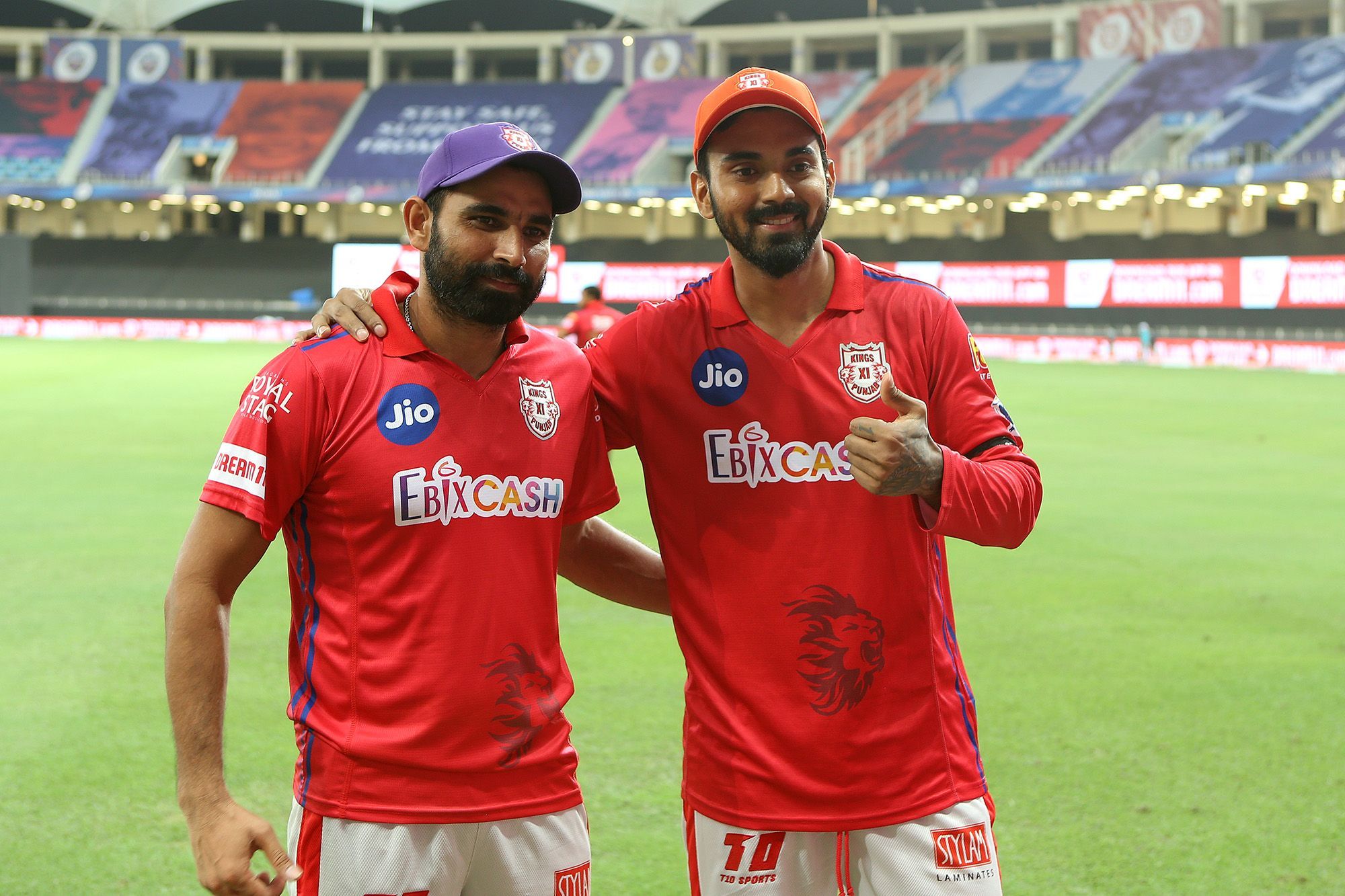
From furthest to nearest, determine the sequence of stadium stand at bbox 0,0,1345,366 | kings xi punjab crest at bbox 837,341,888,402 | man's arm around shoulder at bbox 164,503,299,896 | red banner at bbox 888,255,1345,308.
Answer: stadium stand at bbox 0,0,1345,366
red banner at bbox 888,255,1345,308
kings xi punjab crest at bbox 837,341,888,402
man's arm around shoulder at bbox 164,503,299,896

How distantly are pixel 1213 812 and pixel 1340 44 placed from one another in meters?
47.3

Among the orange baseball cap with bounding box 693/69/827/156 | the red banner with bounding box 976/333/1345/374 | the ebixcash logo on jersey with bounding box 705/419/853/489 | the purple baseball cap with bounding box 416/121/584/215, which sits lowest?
the ebixcash logo on jersey with bounding box 705/419/853/489

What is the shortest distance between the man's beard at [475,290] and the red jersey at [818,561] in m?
0.45

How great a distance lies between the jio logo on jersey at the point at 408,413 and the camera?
9.14 feet

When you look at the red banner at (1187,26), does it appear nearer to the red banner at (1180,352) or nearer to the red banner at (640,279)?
the red banner at (1180,352)

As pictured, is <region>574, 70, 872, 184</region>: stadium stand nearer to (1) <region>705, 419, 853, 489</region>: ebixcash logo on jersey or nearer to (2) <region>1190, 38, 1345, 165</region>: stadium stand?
(2) <region>1190, 38, 1345, 165</region>: stadium stand

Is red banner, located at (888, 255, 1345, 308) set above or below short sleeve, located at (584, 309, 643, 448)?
above

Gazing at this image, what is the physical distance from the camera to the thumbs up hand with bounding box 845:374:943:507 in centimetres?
259

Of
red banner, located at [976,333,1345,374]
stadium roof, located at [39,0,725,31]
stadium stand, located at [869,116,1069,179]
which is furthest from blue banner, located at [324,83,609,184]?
red banner, located at [976,333,1345,374]

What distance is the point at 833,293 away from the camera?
122 inches

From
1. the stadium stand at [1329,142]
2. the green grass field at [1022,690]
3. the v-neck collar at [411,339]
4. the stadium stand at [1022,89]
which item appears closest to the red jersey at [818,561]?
the v-neck collar at [411,339]

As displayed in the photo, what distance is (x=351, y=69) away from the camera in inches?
2574

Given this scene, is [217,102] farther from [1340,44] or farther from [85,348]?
[1340,44]

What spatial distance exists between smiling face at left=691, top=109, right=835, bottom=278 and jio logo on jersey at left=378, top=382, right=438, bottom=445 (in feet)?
2.61
